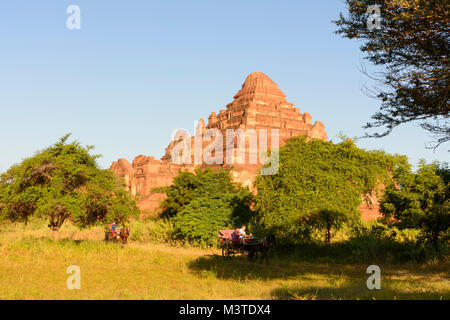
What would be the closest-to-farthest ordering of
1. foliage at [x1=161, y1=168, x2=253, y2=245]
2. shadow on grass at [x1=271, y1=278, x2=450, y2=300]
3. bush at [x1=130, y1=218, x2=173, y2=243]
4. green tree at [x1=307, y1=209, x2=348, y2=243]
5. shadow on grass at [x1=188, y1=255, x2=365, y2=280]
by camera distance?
shadow on grass at [x1=271, y1=278, x2=450, y2=300]
shadow on grass at [x1=188, y1=255, x2=365, y2=280]
green tree at [x1=307, y1=209, x2=348, y2=243]
foliage at [x1=161, y1=168, x2=253, y2=245]
bush at [x1=130, y1=218, x2=173, y2=243]

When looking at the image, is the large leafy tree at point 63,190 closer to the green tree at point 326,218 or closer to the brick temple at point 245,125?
the green tree at point 326,218

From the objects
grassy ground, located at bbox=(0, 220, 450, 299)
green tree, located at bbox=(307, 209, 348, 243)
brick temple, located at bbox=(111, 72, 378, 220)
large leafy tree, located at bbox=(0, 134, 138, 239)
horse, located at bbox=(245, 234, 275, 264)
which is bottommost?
grassy ground, located at bbox=(0, 220, 450, 299)

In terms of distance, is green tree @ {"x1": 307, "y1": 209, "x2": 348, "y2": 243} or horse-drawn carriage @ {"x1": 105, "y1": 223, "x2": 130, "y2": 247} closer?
green tree @ {"x1": 307, "y1": 209, "x2": 348, "y2": 243}

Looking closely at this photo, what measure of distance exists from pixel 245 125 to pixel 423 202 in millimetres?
44622

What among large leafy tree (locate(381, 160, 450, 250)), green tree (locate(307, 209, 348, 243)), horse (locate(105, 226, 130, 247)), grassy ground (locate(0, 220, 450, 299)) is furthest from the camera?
horse (locate(105, 226, 130, 247))

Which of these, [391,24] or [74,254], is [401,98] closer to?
[391,24]

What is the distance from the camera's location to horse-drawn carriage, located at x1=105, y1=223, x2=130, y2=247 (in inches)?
850

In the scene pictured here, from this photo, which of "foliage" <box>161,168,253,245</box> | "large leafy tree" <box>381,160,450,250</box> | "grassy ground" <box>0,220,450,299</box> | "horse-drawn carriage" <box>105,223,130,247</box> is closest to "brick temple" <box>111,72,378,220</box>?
"foliage" <box>161,168,253,245</box>

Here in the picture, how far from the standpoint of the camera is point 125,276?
12703 mm

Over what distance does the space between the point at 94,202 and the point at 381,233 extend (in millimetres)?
13861

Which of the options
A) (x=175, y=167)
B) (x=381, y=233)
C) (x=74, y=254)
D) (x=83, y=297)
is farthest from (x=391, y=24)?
(x=175, y=167)

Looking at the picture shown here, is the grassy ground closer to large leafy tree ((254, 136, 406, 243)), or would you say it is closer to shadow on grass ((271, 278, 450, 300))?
shadow on grass ((271, 278, 450, 300))

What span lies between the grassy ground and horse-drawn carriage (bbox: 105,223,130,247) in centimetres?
161

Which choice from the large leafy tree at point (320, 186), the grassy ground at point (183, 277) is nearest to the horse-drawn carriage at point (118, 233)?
the grassy ground at point (183, 277)
